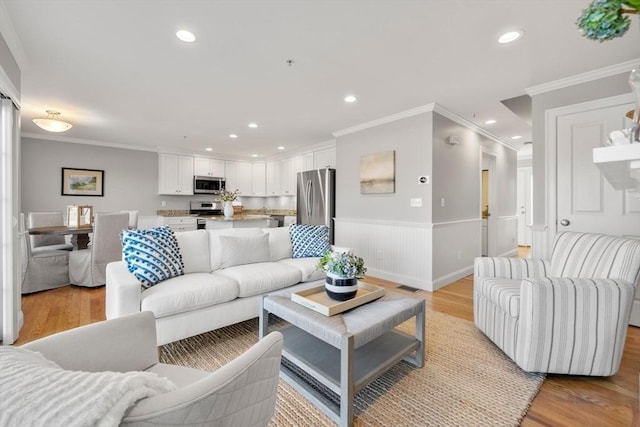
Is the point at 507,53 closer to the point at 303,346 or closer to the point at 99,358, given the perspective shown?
the point at 303,346

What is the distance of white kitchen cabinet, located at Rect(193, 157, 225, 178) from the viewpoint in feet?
22.0

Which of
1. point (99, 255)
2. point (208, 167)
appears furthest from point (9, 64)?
point (208, 167)

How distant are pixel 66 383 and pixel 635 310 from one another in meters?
4.00

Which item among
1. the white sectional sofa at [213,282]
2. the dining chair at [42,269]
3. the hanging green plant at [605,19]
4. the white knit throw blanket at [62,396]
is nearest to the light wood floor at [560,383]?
the dining chair at [42,269]

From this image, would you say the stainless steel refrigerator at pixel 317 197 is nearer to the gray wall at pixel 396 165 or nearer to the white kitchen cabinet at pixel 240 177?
the gray wall at pixel 396 165

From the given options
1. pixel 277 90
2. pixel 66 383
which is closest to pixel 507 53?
pixel 277 90

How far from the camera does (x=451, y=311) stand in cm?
300

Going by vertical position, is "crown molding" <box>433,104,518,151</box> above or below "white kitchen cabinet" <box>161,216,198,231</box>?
above

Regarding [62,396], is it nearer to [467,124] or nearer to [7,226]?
[7,226]

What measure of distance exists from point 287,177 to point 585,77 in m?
5.26

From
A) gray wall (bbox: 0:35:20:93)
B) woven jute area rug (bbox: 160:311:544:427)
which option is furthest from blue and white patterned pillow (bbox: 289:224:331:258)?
gray wall (bbox: 0:35:20:93)

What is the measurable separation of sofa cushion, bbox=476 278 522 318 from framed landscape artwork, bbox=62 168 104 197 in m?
6.86

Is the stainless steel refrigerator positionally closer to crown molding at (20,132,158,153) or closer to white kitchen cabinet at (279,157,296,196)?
white kitchen cabinet at (279,157,296,196)

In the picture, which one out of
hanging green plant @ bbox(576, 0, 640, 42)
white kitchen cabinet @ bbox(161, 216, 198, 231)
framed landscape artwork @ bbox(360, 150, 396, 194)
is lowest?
white kitchen cabinet @ bbox(161, 216, 198, 231)
